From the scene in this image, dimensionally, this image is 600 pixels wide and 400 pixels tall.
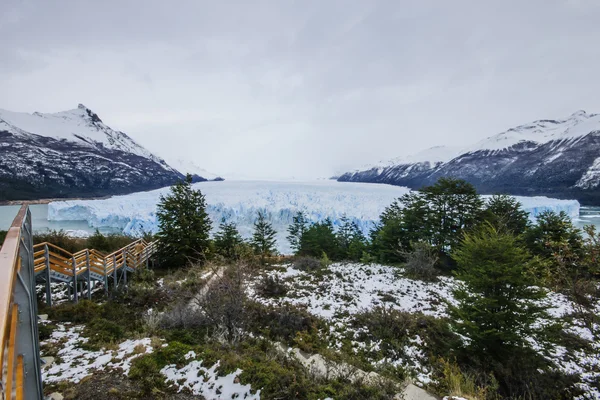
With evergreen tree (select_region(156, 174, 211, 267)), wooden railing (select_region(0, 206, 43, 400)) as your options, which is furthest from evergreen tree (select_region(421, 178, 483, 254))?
wooden railing (select_region(0, 206, 43, 400))

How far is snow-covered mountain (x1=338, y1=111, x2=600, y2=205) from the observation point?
61469 millimetres

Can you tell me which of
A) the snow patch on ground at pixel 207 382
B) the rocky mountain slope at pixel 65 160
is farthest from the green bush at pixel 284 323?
the rocky mountain slope at pixel 65 160

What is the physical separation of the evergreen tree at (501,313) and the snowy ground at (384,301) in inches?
32.4

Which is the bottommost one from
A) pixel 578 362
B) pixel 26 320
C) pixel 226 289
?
pixel 578 362

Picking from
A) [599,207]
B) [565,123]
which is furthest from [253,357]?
[565,123]

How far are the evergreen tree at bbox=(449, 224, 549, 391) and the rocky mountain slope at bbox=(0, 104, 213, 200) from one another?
2999 inches

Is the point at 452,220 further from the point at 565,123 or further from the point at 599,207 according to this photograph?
the point at 565,123

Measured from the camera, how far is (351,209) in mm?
36406

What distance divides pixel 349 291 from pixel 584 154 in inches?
3658

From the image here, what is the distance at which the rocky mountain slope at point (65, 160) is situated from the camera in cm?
6209

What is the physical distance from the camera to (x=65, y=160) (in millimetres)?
77625

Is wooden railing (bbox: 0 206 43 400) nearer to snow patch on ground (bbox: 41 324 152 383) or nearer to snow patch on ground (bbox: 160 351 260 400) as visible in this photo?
snow patch on ground (bbox: 160 351 260 400)

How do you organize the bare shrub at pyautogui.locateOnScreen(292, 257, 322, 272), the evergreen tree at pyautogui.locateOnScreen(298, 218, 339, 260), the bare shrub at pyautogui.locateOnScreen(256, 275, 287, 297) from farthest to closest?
the evergreen tree at pyautogui.locateOnScreen(298, 218, 339, 260) < the bare shrub at pyautogui.locateOnScreen(292, 257, 322, 272) < the bare shrub at pyautogui.locateOnScreen(256, 275, 287, 297)

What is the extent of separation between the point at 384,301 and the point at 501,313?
5.12 metres
